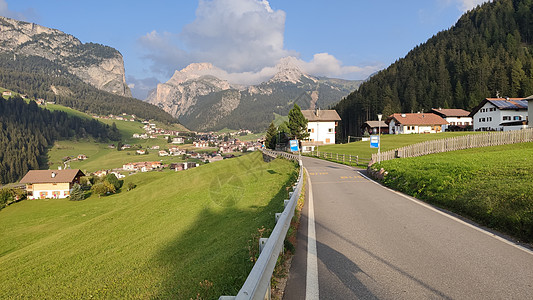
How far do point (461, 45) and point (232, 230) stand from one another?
16465 centimetres

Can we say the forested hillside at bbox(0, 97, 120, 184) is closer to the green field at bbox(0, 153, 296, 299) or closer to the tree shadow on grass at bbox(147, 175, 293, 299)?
the green field at bbox(0, 153, 296, 299)

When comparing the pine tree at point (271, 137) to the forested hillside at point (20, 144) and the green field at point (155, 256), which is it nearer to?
the green field at point (155, 256)

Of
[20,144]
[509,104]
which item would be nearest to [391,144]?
[509,104]

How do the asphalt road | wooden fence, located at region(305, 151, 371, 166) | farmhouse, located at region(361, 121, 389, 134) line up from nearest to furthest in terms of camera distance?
1. the asphalt road
2. wooden fence, located at region(305, 151, 371, 166)
3. farmhouse, located at region(361, 121, 389, 134)

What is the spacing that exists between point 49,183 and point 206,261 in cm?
8858

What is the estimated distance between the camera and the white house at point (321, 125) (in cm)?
8831

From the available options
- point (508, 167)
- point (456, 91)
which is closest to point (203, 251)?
point (508, 167)

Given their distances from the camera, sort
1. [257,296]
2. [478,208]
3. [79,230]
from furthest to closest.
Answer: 1. [79,230]
2. [478,208]
3. [257,296]

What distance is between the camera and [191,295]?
4941mm

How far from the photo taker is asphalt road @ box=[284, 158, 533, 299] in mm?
3928

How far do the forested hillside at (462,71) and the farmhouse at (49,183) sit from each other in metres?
99.5

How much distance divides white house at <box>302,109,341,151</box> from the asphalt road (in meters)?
80.4

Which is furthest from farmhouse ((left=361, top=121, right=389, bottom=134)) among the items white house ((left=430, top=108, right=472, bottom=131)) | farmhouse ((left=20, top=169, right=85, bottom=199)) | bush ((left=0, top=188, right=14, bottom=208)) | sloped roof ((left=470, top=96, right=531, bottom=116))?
bush ((left=0, top=188, right=14, bottom=208))

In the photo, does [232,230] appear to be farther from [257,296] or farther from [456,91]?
[456,91]
